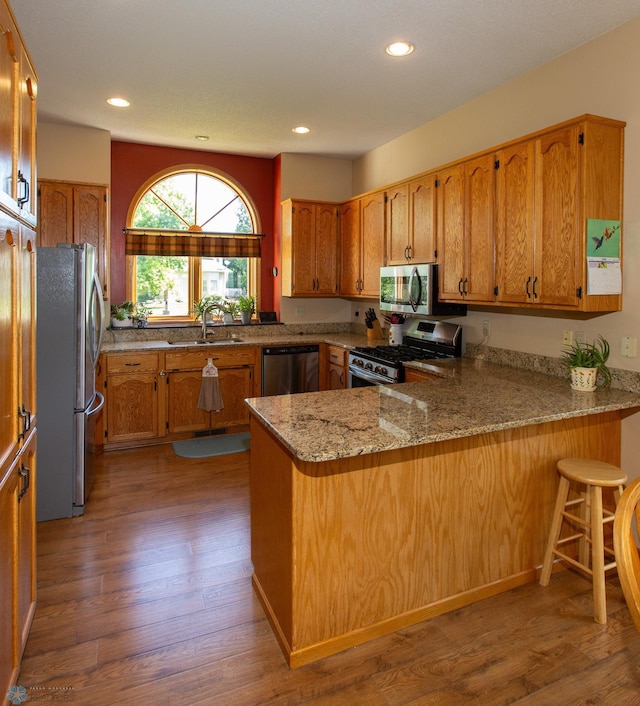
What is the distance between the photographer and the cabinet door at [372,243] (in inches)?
174

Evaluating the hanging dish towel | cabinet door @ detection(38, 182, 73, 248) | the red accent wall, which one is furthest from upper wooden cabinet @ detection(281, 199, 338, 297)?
cabinet door @ detection(38, 182, 73, 248)

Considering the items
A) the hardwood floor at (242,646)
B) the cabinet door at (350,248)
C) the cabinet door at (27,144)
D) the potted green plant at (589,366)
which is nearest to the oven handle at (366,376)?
the cabinet door at (350,248)

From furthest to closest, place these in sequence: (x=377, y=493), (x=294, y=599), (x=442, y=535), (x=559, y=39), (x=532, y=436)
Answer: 1. (x=559, y=39)
2. (x=532, y=436)
3. (x=442, y=535)
4. (x=377, y=493)
5. (x=294, y=599)

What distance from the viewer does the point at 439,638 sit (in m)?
2.05

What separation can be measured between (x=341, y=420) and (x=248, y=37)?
7.29ft

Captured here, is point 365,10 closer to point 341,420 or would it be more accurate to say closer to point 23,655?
point 341,420

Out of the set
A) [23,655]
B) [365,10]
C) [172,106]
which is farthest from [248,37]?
[23,655]

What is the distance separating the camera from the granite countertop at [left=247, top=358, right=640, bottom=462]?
71.0 inches

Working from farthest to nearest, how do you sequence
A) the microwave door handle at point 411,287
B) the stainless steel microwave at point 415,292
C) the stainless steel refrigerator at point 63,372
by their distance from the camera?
1. the microwave door handle at point 411,287
2. the stainless steel microwave at point 415,292
3. the stainless steel refrigerator at point 63,372

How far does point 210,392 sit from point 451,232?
2.44 m

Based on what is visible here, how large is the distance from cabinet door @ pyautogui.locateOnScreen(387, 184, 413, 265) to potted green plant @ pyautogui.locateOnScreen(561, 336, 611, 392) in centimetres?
162

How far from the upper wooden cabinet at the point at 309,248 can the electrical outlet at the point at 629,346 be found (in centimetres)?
301

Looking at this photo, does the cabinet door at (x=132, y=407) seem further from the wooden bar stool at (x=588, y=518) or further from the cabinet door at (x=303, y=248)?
the wooden bar stool at (x=588, y=518)

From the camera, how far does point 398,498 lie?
2.05 meters
